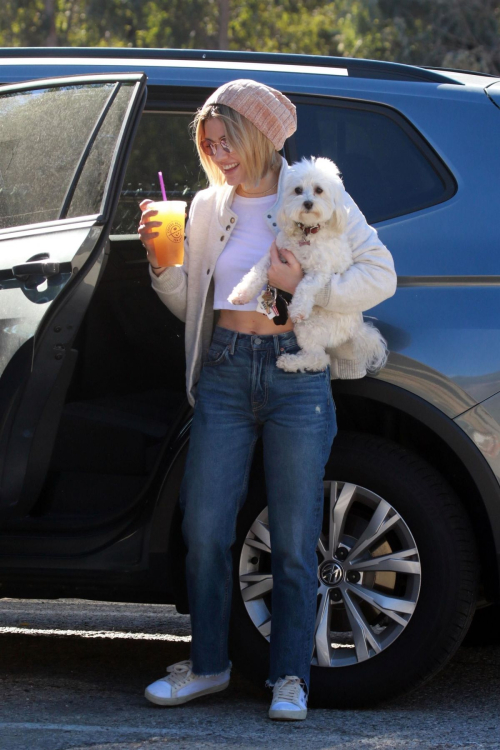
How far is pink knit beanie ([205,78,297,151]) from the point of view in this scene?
279 cm

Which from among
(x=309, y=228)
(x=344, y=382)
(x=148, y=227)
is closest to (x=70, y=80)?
(x=148, y=227)

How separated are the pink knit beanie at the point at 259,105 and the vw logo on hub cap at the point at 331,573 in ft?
4.12

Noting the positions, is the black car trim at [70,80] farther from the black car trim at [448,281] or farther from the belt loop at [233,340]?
the black car trim at [448,281]

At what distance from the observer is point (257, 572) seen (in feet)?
10.1

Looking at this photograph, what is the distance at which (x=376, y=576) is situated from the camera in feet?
9.85

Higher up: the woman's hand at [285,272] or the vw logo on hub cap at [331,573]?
the woman's hand at [285,272]

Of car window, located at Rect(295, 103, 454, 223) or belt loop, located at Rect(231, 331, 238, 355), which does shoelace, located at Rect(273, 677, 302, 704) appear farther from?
car window, located at Rect(295, 103, 454, 223)

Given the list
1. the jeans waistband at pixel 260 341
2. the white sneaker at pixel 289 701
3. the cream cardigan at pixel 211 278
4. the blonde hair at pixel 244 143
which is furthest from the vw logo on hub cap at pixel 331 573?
the blonde hair at pixel 244 143

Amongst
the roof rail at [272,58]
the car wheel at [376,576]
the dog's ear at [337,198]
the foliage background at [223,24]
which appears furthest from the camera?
the foliage background at [223,24]

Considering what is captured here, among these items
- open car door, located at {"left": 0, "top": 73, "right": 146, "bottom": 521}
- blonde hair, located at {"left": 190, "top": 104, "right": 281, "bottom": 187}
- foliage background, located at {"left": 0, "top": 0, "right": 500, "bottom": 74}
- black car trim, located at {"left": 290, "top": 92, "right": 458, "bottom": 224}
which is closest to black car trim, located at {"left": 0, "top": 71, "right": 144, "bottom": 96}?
open car door, located at {"left": 0, "top": 73, "right": 146, "bottom": 521}

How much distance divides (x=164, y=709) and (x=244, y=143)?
66.2 inches

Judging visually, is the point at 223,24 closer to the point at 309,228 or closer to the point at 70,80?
the point at 70,80

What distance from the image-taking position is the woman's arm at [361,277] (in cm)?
273

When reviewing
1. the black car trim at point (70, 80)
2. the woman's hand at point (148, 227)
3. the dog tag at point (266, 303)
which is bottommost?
the dog tag at point (266, 303)
